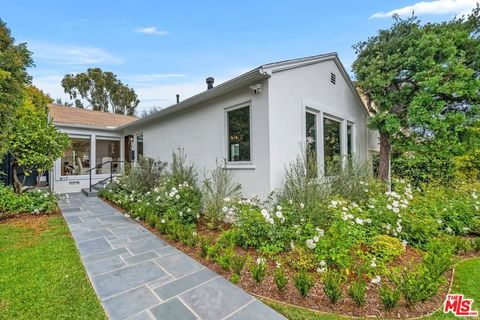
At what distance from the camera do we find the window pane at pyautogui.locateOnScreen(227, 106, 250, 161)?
5207 mm

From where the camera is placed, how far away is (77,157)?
412 inches

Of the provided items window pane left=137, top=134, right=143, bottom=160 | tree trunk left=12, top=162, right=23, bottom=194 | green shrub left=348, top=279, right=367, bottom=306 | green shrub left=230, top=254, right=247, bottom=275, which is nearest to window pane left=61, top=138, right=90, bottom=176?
window pane left=137, top=134, right=143, bottom=160

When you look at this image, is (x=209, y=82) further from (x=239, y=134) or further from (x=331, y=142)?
(x=331, y=142)

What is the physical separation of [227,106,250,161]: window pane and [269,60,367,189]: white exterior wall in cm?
69

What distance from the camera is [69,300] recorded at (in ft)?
7.84

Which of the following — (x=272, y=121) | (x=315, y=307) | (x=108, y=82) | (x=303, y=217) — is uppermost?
(x=108, y=82)

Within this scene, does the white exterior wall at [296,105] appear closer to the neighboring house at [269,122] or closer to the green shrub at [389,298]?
the neighboring house at [269,122]

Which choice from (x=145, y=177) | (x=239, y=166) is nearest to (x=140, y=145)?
(x=145, y=177)

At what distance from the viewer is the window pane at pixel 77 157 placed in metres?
10.2

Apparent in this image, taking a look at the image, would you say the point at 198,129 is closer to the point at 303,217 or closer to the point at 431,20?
the point at 303,217

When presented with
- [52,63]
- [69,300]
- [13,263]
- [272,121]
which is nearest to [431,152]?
[272,121]

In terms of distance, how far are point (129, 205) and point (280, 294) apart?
5137 mm

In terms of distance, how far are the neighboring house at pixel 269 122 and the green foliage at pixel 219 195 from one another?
0.21m

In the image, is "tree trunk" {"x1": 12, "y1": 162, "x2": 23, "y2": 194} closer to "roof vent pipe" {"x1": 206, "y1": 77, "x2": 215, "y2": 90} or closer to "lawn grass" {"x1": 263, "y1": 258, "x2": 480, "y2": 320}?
"roof vent pipe" {"x1": 206, "y1": 77, "x2": 215, "y2": 90}
